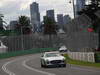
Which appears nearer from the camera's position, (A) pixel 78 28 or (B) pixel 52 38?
(A) pixel 78 28

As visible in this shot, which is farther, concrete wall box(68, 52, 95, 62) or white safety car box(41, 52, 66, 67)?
concrete wall box(68, 52, 95, 62)

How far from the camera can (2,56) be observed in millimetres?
83125

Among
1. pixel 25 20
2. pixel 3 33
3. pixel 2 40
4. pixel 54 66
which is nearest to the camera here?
pixel 54 66

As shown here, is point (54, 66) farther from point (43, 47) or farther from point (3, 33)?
point (3, 33)

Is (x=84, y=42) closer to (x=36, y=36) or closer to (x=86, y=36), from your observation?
(x=86, y=36)

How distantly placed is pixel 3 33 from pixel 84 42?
7126 cm

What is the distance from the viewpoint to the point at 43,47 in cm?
11506

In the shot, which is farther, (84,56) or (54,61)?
(84,56)

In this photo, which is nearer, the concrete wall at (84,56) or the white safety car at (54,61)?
the white safety car at (54,61)

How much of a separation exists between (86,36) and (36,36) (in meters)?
63.3

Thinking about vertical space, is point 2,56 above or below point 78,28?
below

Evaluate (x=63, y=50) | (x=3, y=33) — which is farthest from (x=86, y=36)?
(x=3, y=33)

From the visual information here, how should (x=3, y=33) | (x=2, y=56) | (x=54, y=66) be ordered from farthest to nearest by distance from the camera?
(x=3, y=33)
(x=2, y=56)
(x=54, y=66)

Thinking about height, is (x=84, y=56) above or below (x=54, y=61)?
below
